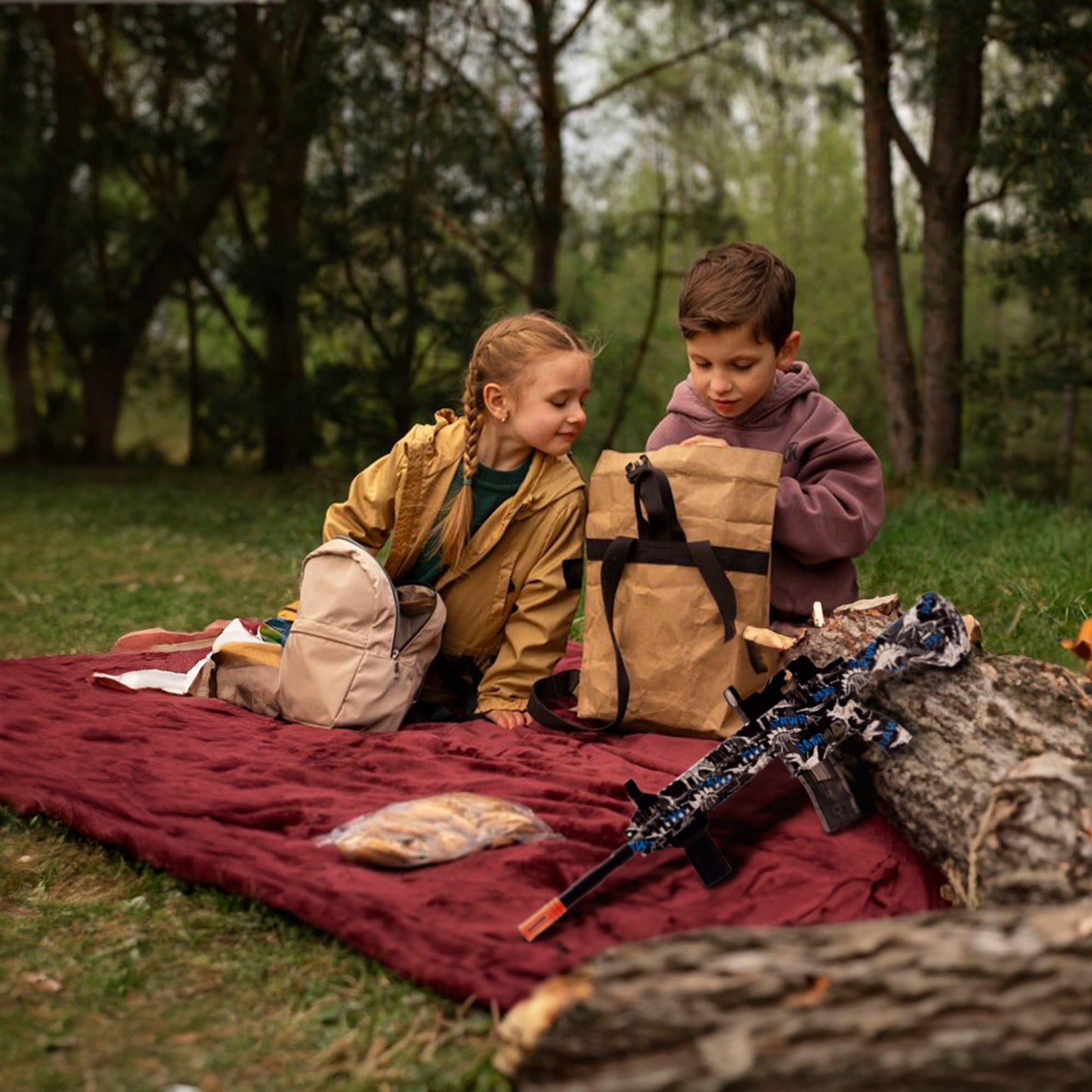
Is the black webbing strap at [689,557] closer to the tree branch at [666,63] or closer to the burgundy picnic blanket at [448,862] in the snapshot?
the burgundy picnic blanket at [448,862]

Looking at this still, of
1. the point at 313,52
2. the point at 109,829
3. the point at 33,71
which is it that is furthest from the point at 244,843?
the point at 33,71

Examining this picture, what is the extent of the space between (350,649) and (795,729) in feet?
4.66

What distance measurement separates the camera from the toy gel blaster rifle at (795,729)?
3006 millimetres

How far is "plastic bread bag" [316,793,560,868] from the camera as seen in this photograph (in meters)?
2.99

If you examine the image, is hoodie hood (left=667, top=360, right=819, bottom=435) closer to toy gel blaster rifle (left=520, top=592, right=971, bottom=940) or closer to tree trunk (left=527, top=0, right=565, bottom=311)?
toy gel blaster rifle (left=520, top=592, right=971, bottom=940)

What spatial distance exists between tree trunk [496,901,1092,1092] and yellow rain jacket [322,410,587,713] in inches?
81.5

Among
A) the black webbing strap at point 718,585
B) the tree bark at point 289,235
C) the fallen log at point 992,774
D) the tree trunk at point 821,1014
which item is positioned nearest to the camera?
the tree trunk at point 821,1014

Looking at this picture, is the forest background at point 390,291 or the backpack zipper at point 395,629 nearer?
the forest background at point 390,291

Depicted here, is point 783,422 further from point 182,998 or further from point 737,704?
point 182,998

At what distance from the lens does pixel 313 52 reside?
1135 cm

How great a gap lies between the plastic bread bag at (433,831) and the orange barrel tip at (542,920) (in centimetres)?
38

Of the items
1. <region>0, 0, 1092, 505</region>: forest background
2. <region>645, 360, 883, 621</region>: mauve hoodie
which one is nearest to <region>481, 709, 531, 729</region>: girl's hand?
<region>645, 360, 883, 621</region>: mauve hoodie

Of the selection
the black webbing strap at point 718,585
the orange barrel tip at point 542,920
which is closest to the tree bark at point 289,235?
the black webbing strap at point 718,585

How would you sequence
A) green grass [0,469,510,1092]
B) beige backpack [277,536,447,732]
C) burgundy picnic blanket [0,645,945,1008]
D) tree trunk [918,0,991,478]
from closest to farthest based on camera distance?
1. green grass [0,469,510,1092]
2. burgundy picnic blanket [0,645,945,1008]
3. beige backpack [277,536,447,732]
4. tree trunk [918,0,991,478]
